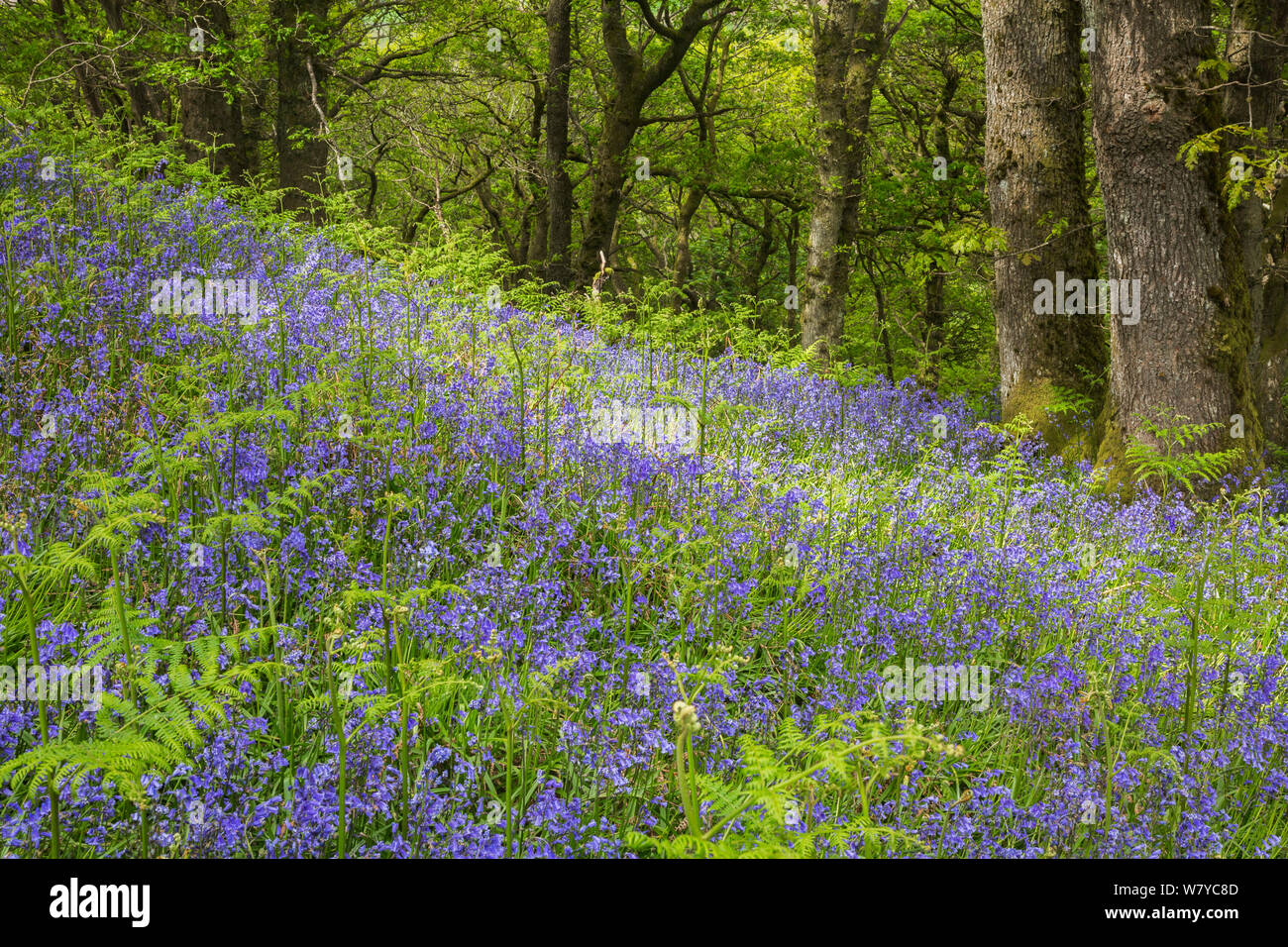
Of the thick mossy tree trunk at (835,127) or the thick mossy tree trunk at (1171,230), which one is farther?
the thick mossy tree trunk at (835,127)

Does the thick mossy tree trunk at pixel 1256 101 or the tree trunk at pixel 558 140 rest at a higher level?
the tree trunk at pixel 558 140

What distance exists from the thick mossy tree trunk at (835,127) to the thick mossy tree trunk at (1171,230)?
457 centimetres

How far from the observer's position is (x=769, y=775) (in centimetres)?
156

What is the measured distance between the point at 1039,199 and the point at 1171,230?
1.50 m

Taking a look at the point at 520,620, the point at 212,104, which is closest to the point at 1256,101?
the point at 520,620

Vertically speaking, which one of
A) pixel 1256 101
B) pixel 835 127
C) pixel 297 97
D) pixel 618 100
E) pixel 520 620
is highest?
pixel 618 100

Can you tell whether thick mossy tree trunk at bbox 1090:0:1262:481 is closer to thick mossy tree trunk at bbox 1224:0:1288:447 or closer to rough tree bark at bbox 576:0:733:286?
thick mossy tree trunk at bbox 1224:0:1288:447

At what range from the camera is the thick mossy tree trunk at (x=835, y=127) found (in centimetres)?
1065

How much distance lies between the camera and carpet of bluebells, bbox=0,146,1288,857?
195 centimetres

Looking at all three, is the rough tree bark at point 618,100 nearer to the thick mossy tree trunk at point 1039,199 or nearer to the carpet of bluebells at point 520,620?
the thick mossy tree trunk at point 1039,199

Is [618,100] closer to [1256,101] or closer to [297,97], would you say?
[297,97]

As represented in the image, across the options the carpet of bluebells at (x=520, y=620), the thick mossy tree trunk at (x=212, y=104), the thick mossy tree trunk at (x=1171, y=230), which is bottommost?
the carpet of bluebells at (x=520, y=620)

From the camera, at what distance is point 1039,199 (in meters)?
7.37

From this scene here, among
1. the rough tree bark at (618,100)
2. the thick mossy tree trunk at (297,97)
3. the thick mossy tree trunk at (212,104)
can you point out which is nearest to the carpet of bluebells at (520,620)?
the thick mossy tree trunk at (212,104)
